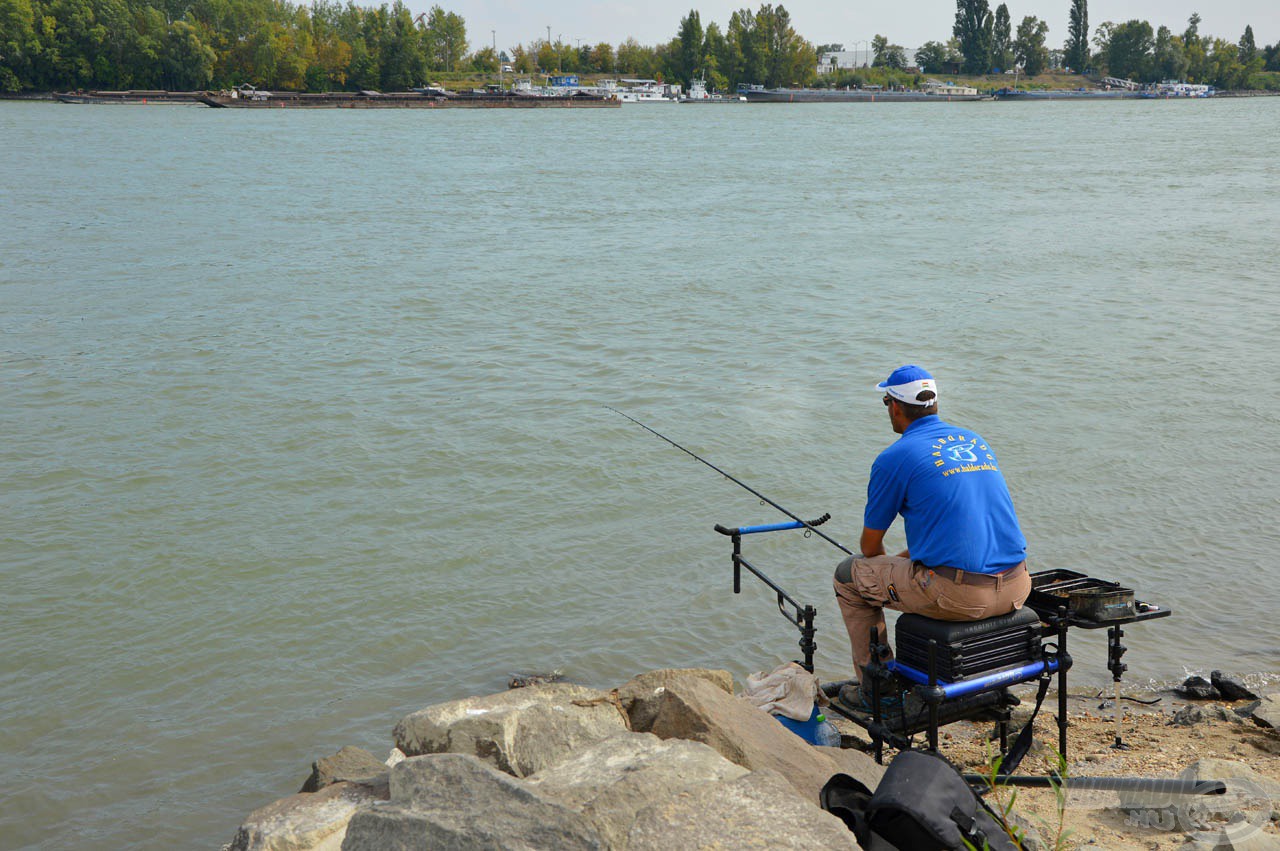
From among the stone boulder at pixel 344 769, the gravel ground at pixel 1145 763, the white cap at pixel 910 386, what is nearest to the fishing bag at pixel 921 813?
the gravel ground at pixel 1145 763

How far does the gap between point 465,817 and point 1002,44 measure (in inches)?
7211

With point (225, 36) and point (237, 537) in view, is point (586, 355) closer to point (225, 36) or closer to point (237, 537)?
point (237, 537)

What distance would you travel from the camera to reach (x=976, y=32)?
545ft

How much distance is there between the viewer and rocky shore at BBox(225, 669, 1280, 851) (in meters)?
3.18

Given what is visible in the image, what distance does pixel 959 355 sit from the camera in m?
14.3

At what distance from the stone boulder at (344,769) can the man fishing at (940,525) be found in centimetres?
214

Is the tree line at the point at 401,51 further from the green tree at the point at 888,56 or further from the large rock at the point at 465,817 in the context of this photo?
the large rock at the point at 465,817

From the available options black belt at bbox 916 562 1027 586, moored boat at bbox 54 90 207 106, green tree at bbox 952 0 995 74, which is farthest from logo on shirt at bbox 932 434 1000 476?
green tree at bbox 952 0 995 74

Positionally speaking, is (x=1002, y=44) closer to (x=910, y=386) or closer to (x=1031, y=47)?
(x=1031, y=47)

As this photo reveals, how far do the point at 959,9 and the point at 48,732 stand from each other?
591ft

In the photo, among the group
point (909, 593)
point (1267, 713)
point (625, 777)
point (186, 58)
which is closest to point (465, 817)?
point (625, 777)

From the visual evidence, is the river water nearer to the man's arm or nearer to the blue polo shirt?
the man's arm

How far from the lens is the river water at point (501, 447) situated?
639 centimetres

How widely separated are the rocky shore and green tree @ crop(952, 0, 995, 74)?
176461mm
